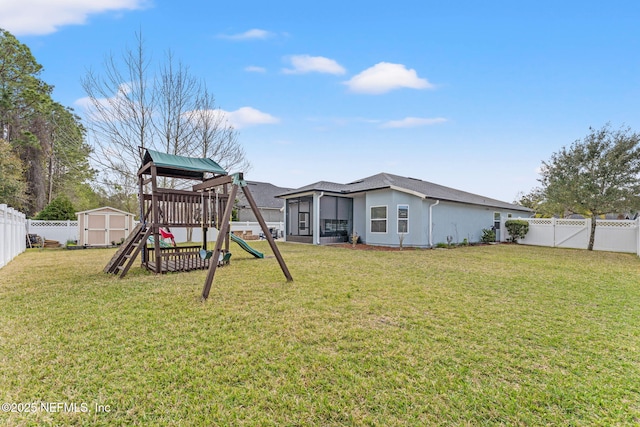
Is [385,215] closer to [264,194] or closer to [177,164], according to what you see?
[177,164]

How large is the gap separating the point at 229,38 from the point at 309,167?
10.4 metres

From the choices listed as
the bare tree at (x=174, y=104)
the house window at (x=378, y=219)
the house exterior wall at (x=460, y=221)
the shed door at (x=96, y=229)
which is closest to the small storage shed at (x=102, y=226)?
the shed door at (x=96, y=229)

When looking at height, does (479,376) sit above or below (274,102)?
below

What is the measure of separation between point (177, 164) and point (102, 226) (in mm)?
9066

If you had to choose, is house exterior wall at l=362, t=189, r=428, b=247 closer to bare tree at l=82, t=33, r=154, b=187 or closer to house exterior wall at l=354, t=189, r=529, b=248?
house exterior wall at l=354, t=189, r=529, b=248

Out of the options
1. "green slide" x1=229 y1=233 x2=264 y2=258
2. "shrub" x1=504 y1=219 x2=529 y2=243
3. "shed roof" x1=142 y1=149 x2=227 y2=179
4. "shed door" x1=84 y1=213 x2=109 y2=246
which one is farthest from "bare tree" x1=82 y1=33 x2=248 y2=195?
"shrub" x1=504 y1=219 x2=529 y2=243

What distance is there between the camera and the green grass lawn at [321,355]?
1.95 meters

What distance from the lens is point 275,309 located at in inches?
158

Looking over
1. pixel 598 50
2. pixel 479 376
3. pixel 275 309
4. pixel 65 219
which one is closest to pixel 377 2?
pixel 598 50

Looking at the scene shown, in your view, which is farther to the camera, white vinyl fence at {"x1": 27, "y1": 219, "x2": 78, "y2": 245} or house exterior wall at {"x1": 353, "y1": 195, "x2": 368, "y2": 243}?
house exterior wall at {"x1": 353, "y1": 195, "x2": 368, "y2": 243}

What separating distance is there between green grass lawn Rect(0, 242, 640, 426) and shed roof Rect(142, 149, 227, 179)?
2.93 meters

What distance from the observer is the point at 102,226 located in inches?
510

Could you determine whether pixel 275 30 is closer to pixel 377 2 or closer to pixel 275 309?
pixel 377 2

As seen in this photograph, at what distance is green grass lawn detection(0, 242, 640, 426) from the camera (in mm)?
1950
